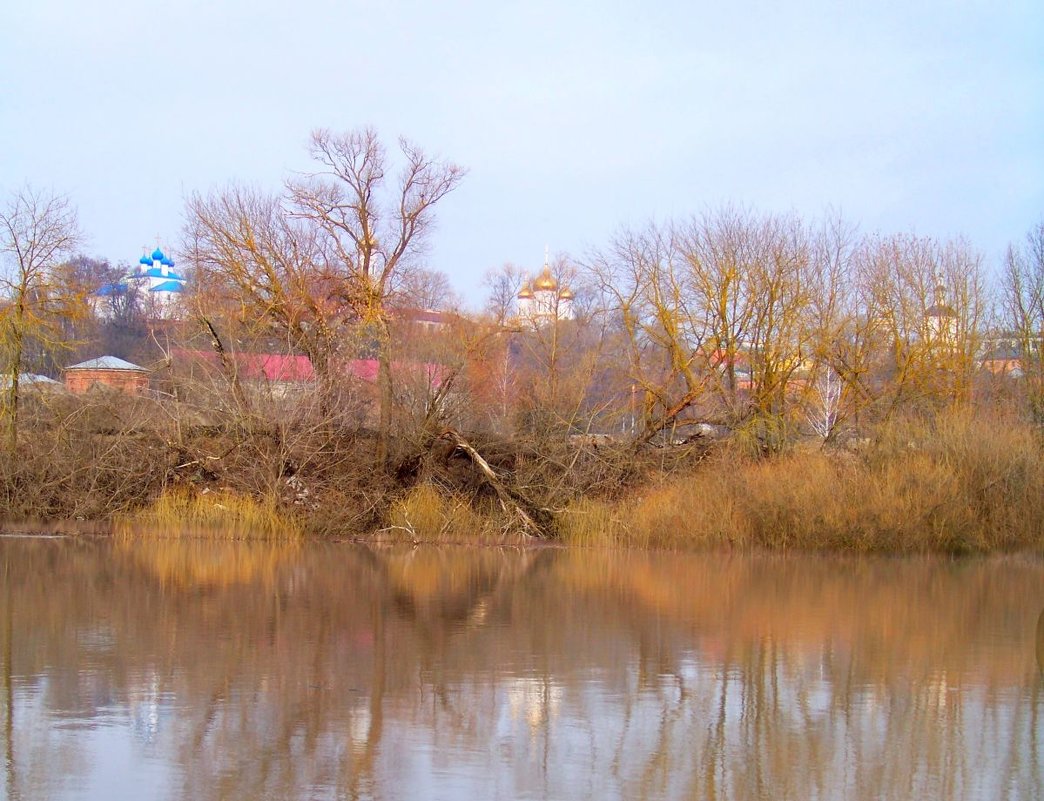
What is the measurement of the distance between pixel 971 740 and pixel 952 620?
670cm

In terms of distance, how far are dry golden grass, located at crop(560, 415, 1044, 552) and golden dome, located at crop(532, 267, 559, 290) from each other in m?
26.2

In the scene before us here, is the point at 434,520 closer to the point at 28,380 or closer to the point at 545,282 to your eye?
the point at 28,380

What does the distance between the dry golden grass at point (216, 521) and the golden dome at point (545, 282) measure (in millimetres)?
25769

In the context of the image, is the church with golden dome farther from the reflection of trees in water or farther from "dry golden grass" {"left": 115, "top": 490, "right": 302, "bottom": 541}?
the reflection of trees in water

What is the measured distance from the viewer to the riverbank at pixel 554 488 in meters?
23.5

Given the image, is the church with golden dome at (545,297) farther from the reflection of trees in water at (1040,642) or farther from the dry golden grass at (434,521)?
the reflection of trees in water at (1040,642)

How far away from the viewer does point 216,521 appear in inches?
1024

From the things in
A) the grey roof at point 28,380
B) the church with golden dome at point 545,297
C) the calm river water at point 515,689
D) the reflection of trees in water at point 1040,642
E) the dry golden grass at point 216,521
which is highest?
the church with golden dome at point 545,297

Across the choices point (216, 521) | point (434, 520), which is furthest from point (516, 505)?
point (216, 521)

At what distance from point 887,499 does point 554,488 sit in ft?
25.6

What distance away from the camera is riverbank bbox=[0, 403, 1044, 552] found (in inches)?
926

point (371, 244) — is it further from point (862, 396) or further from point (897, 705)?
point (897, 705)

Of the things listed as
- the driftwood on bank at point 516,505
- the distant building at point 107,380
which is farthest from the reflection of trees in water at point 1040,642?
the distant building at point 107,380

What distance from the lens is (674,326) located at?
96.0ft
